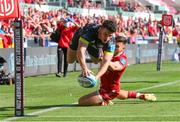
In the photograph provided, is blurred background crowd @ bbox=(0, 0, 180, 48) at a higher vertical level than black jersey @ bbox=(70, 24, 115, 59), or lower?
lower

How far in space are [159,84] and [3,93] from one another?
4645 mm

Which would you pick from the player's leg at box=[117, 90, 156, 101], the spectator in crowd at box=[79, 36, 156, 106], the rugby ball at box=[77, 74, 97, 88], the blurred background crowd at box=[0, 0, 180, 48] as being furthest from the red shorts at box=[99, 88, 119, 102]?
the blurred background crowd at box=[0, 0, 180, 48]

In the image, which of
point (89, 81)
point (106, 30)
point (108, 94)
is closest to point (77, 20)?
point (108, 94)

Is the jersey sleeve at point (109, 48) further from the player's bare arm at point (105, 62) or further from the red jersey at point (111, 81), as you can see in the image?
the red jersey at point (111, 81)

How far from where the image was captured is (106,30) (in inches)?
452

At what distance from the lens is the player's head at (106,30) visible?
1136cm

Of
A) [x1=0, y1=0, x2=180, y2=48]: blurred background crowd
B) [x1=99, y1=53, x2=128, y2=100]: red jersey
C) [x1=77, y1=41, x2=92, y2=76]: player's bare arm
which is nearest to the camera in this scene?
[x1=77, y1=41, x2=92, y2=76]: player's bare arm

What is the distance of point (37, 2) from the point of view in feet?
114

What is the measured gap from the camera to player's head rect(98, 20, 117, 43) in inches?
447

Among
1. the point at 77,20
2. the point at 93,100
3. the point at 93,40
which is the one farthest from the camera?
the point at 77,20

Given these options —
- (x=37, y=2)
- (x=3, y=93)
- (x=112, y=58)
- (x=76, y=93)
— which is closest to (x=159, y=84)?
(x=76, y=93)

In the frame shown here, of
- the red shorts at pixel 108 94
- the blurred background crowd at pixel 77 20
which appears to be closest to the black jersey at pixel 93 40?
the red shorts at pixel 108 94

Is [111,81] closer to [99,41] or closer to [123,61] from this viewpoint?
[123,61]

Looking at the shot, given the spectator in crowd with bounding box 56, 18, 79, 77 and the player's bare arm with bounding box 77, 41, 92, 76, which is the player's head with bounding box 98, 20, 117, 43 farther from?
the spectator in crowd with bounding box 56, 18, 79, 77
